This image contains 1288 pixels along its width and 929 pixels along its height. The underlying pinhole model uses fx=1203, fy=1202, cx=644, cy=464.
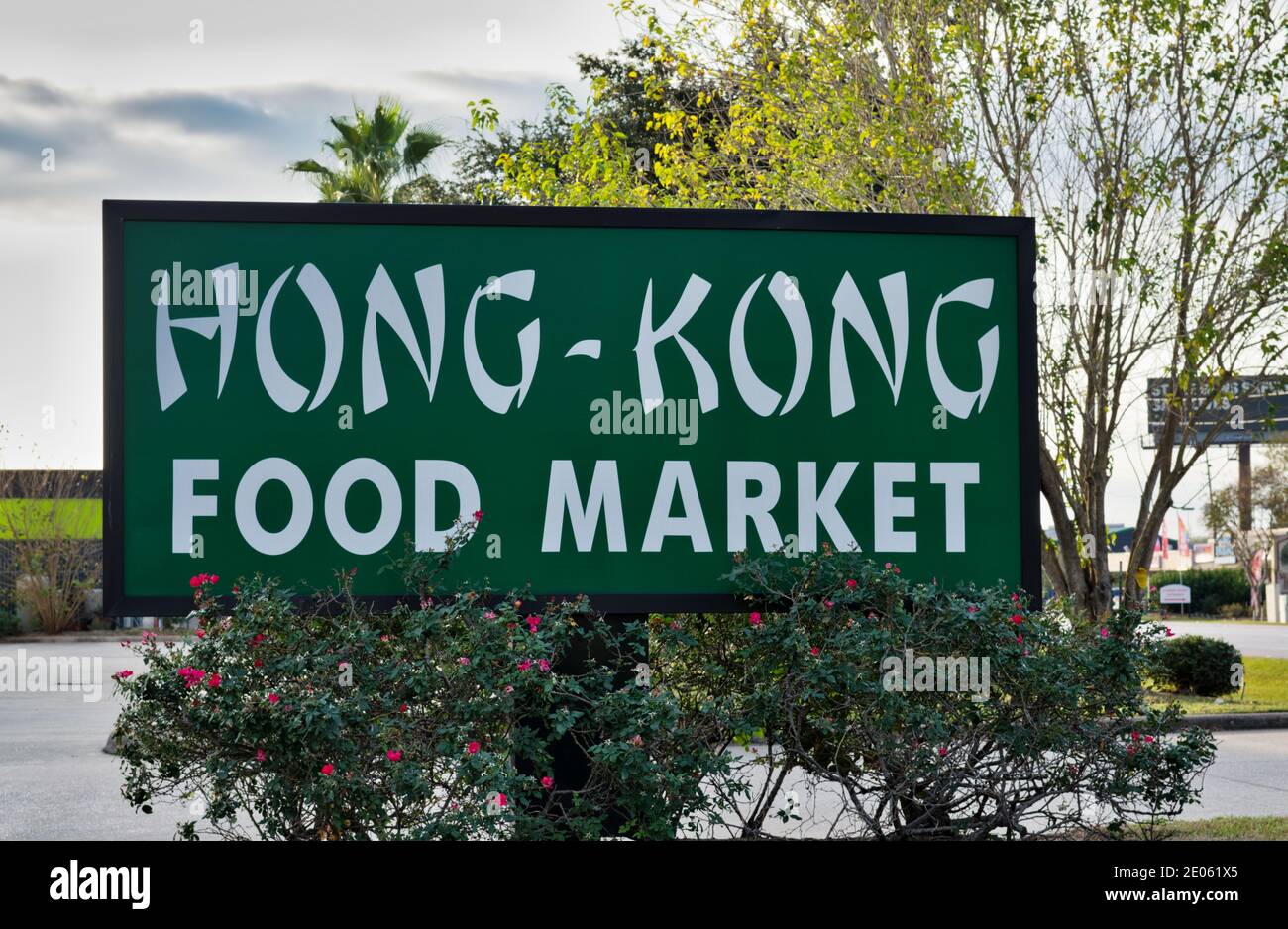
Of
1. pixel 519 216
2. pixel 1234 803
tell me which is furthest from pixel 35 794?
pixel 1234 803

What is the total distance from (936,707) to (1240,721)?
11903 mm

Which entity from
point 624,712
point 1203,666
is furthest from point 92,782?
point 1203,666

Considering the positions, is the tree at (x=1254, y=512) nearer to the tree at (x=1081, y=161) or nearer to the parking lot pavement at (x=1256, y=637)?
the parking lot pavement at (x=1256, y=637)

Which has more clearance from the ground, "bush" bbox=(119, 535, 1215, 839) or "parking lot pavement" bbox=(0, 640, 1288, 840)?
"bush" bbox=(119, 535, 1215, 839)

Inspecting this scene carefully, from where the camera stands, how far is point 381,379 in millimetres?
6145

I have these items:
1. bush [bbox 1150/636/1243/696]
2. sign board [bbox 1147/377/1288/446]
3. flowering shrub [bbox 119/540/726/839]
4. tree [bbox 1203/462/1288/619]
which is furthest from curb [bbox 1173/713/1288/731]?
tree [bbox 1203/462/1288/619]

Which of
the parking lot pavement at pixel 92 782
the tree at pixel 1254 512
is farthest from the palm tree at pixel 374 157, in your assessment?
the tree at pixel 1254 512

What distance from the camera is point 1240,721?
610 inches

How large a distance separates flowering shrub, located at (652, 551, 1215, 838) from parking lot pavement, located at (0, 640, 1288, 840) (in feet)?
3.75

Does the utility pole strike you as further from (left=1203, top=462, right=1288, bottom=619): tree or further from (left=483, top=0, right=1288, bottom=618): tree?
(left=483, top=0, right=1288, bottom=618): tree

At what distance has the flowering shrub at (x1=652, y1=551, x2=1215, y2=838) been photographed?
18.2 ft

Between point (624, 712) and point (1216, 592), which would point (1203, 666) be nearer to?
point (624, 712)

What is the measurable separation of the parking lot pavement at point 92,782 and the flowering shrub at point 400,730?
5.95 feet

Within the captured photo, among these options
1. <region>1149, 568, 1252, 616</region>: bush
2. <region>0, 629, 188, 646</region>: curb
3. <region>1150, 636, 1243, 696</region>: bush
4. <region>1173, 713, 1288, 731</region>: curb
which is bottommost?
<region>1149, 568, 1252, 616</region>: bush
